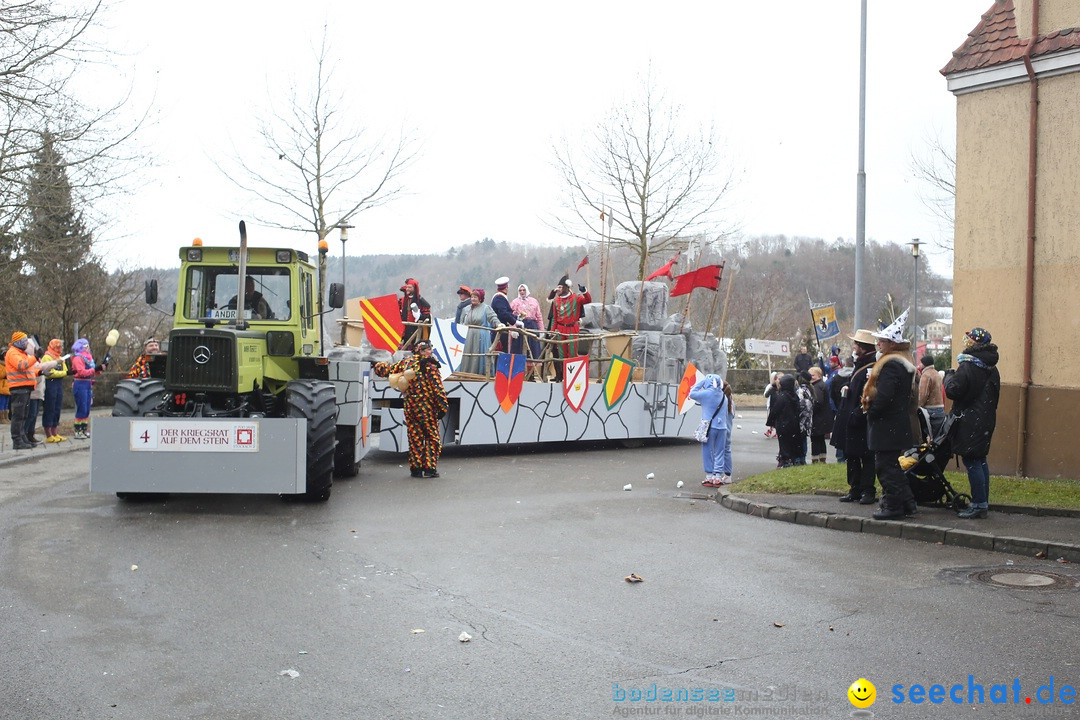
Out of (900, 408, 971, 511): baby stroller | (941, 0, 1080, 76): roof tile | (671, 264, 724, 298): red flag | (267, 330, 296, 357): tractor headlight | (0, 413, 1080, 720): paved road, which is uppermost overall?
(941, 0, 1080, 76): roof tile

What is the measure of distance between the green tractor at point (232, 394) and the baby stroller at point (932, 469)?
19.6ft

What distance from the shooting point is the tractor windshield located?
11883 millimetres

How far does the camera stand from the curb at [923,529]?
848 cm

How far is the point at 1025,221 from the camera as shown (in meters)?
12.5

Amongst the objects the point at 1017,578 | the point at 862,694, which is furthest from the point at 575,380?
the point at 862,694

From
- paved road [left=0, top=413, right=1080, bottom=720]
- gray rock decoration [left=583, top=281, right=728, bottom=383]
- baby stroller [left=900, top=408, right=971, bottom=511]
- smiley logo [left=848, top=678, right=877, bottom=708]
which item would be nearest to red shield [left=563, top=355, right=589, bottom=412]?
gray rock decoration [left=583, top=281, right=728, bottom=383]

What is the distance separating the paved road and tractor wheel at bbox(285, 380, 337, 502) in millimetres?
340

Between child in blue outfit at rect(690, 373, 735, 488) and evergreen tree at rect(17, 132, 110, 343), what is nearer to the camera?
child in blue outfit at rect(690, 373, 735, 488)

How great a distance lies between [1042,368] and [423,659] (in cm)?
954

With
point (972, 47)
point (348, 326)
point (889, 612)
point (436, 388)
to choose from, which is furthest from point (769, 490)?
point (348, 326)

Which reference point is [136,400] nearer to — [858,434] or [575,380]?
[858,434]

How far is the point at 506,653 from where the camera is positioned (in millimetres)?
5629

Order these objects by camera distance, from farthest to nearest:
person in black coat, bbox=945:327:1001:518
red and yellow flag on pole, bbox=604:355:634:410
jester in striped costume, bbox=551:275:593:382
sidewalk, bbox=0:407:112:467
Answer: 1. jester in striped costume, bbox=551:275:593:382
2. red and yellow flag on pole, bbox=604:355:634:410
3. sidewalk, bbox=0:407:112:467
4. person in black coat, bbox=945:327:1001:518

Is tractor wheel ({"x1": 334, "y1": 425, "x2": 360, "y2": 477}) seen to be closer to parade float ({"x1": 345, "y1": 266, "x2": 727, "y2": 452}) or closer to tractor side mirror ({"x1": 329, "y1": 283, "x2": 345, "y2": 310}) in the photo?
parade float ({"x1": 345, "y1": 266, "x2": 727, "y2": 452})
